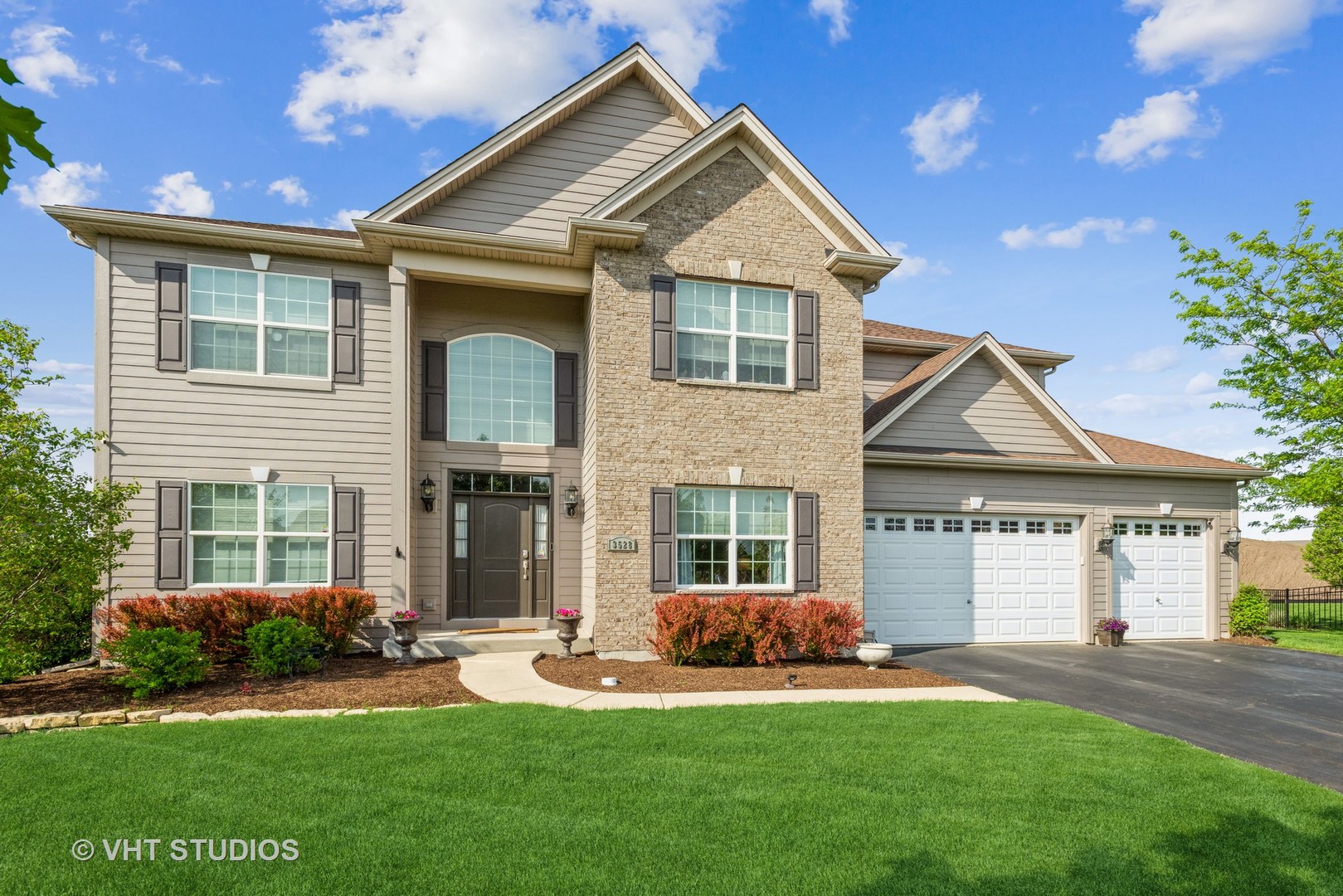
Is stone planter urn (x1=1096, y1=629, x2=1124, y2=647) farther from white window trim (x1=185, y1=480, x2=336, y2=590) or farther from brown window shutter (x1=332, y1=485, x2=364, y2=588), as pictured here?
Result: white window trim (x1=185, y1=480, x2=336, y2=590)

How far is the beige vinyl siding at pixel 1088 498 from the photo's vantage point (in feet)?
42.9

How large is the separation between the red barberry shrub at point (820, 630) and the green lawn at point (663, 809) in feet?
12.7

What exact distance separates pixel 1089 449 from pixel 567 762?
1205 cm

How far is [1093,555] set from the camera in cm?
1380

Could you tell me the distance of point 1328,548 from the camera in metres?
19.5

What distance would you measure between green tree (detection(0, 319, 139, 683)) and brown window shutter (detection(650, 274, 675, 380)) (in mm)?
6790

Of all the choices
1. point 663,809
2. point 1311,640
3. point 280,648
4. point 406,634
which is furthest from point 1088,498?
point 280,648

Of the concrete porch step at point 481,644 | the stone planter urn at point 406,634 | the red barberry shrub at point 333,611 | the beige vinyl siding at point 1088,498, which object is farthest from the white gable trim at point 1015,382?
the red barberry shrub at point 333,611

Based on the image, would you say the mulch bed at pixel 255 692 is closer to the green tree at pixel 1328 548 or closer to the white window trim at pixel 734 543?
the white window trim at pixel 734 543

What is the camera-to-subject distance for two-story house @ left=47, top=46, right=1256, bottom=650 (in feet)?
35.7

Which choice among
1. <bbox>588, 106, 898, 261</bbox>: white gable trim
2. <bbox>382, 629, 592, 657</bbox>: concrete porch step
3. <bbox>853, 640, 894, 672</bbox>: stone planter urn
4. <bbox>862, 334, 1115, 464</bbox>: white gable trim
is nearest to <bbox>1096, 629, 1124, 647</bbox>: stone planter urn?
<bbox>862, 334, 1115, 464</bbox>: white gable trim

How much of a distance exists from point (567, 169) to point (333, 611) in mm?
7685

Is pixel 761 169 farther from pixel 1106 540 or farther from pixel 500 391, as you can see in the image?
pixel 1106 540

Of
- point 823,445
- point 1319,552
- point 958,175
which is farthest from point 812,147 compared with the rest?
point 1319,552
